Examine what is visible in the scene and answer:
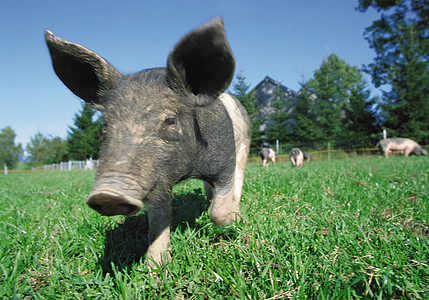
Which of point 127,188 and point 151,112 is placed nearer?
point 127,188

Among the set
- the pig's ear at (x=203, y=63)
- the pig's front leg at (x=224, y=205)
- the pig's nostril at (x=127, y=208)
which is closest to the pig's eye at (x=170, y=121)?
the pig's ear at (x=203, y=63)

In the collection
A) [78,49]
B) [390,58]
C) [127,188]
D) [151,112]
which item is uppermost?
[390,58]

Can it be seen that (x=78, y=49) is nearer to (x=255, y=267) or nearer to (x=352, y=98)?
(x=255, y=267)

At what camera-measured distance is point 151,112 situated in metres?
1.71

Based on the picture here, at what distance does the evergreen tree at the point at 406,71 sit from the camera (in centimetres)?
2405

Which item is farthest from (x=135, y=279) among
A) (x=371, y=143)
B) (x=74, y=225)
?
(x=371, y=143)

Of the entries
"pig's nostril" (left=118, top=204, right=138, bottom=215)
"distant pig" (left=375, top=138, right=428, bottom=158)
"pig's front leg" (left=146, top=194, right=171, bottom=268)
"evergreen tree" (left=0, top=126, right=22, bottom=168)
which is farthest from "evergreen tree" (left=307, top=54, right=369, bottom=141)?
"evergreen tree" (left=0, top=126, right=22, bottom=168)

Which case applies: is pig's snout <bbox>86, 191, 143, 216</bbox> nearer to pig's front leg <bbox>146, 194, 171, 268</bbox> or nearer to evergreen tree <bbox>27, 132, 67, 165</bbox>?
pig's front leg <bbox>146, 194, 171, 268</bbox>

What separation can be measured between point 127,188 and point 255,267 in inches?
40.4

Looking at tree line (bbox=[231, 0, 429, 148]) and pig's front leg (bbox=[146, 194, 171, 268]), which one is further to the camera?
tree line (bbox=[231, 0, 429, 148])

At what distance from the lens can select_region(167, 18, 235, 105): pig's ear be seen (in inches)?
62.7

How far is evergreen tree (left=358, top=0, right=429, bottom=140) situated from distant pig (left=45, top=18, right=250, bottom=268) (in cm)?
2872

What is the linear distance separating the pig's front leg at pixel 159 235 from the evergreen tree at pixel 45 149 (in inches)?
2324

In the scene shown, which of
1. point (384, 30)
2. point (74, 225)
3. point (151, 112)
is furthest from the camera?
point (384, 30)
